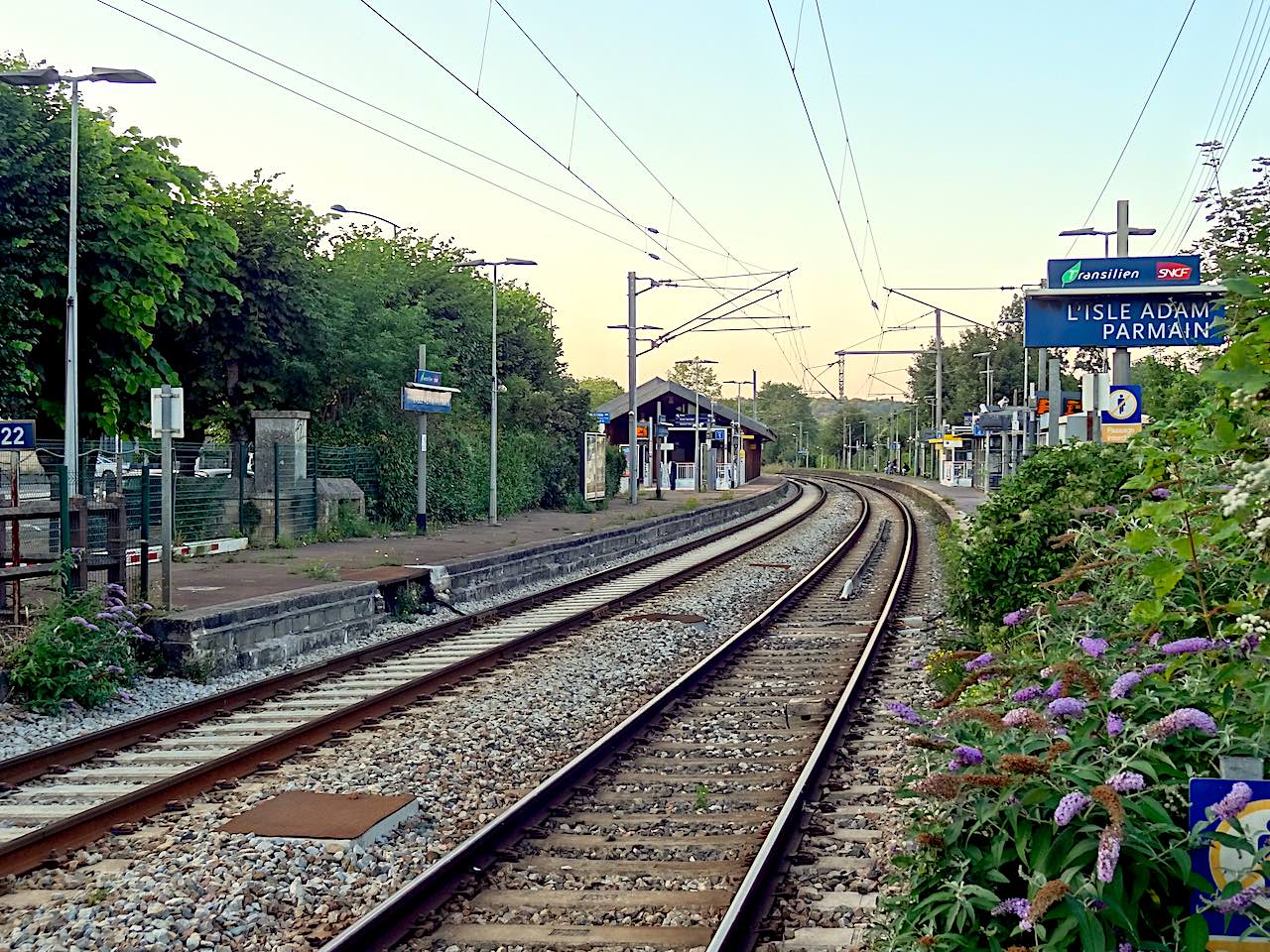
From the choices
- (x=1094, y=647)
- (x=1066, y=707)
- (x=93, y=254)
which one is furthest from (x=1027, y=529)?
(x=93, y=254)

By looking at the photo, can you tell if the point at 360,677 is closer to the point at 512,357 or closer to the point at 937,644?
the point at 937,644

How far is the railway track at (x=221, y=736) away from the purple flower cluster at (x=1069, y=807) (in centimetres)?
531

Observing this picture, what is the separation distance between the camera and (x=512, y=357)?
51.9 m

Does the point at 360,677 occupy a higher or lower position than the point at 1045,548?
lower

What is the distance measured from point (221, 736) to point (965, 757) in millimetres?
7195

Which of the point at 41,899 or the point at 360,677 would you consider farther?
the point at 360,677

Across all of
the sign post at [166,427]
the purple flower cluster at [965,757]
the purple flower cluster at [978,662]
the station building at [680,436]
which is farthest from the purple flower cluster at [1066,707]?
the station building at [680,436]

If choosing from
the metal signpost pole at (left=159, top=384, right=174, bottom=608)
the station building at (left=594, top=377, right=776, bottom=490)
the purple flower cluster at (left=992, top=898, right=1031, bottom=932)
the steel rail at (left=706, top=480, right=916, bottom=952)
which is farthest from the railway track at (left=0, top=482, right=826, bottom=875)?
the station building at (left=594, top=377, right=776, bottom=490)

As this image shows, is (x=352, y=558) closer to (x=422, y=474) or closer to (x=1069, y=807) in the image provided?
(x=422, y=474)

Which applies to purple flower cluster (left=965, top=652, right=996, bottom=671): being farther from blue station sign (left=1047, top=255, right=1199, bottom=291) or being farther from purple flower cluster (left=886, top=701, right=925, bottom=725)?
blue station sign (left=1047, top=255, right=1199, bottom=291)

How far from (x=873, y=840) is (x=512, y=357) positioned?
45839 mm

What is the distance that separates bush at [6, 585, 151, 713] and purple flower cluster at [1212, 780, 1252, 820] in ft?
31.8

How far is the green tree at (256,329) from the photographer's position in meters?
28.7

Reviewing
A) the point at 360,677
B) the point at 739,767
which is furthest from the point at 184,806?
the point at 360,677
